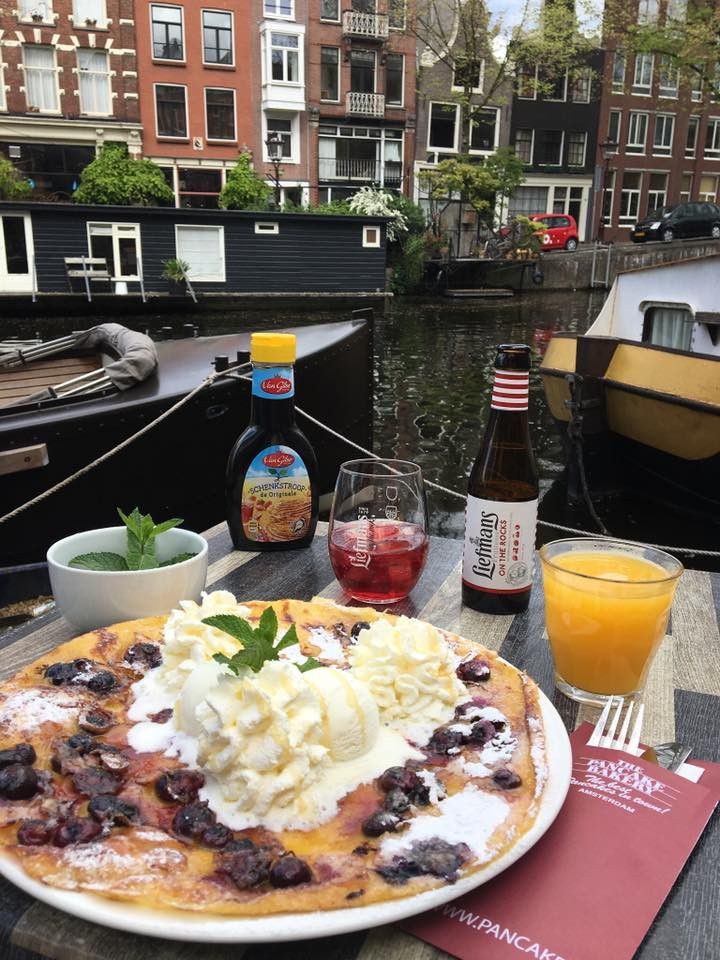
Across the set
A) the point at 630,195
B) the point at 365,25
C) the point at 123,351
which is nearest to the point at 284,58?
the point at 365,25

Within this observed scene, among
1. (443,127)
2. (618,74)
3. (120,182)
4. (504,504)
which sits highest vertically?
(618,74)

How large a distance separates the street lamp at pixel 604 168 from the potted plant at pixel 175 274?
19699 millimetres

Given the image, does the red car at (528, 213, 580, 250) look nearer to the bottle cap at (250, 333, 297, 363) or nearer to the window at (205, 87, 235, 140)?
the window at (205, 87, 235, 140)

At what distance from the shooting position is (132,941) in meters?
0.69

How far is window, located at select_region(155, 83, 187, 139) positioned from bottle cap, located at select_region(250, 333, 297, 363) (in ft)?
86.4

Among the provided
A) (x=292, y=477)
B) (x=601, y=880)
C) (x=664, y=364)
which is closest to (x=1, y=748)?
(x=601, y=880)

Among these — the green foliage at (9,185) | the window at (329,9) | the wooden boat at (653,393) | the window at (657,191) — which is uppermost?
the window at (329,9)

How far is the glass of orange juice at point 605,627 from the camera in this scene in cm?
113

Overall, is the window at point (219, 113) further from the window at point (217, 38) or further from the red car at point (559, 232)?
the red car at point (559, 232)

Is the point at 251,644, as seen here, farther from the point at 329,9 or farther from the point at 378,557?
the point at 329,9

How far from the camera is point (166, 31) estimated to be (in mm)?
24312

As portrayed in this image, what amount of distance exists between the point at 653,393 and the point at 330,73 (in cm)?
2445

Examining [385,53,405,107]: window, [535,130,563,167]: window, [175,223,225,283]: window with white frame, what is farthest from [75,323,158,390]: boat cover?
[535,130,563,167]: window

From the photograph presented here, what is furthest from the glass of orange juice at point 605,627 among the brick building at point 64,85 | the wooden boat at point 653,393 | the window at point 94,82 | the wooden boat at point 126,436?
the window at point 94,82
